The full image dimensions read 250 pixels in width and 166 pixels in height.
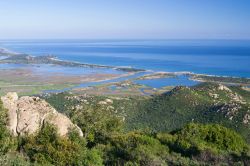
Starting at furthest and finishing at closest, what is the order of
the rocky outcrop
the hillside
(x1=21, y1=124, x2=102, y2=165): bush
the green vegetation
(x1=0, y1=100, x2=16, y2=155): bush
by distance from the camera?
the hillside, the rocky outcrop, (x1=0, y1=100, x2=16, y2=155): bush, (x1=21, y1=124, x2=102, y2=165): bush, the green vegetation

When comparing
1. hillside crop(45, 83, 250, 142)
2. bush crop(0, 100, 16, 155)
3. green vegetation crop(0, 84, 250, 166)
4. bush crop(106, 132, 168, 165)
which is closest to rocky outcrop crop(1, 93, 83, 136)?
green vegetation crop(0, 84, 250, 166)

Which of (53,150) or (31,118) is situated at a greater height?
(31,118)

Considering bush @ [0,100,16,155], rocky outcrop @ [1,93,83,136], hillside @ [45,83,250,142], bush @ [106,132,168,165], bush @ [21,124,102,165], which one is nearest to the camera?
bush @ [106,132,168,165]

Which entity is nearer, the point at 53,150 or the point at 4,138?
the point at 53,150

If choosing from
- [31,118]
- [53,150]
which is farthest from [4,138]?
[31,118]

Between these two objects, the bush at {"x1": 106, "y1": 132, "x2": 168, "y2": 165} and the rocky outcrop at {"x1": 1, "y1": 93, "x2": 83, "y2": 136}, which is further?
the rocky outcrop at {"x1": 1, "y1": 93, "x2": 83, "y2": 136}

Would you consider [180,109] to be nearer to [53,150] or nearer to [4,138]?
[53,150]

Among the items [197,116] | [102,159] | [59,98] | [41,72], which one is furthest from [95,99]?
[41,72]

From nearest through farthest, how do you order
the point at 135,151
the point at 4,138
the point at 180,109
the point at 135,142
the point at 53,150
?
the point at 135,151
the point at 53,150
the point at 4,138
the point at 135,142
the point at 180,109

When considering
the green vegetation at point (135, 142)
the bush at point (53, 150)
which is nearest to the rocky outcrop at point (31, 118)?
the green vegetation at point (135, 142)

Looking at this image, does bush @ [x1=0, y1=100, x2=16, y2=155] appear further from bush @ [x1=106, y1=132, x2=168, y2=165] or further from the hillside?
the hillside

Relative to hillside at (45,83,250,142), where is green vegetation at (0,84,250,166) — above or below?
above
